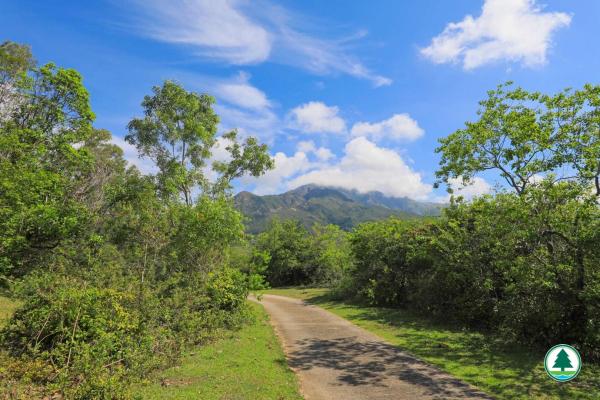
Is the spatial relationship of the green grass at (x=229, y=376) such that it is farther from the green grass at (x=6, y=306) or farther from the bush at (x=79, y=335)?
the green grass at (x=6, y=306)

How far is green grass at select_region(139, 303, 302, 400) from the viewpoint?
8086 mm

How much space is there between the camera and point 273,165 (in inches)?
1180

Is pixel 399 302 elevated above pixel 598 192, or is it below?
below

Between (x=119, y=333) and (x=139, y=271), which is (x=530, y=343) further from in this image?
(x=139, y=271)

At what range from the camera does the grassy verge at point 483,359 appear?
28.2 feet

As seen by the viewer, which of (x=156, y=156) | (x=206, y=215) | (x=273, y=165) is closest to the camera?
(x=206, y=215)

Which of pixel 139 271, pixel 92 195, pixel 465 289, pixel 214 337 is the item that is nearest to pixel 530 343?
pixel 465 289

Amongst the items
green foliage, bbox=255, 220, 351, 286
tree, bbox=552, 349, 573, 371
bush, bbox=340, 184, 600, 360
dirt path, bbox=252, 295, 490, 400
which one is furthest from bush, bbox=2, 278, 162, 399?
green foliage, bbox=255, 220, 351, 286

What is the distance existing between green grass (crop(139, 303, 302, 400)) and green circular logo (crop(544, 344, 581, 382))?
5023mm

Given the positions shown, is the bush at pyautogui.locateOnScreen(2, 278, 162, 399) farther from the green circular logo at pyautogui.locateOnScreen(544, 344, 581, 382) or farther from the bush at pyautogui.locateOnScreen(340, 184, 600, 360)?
the bush at pyautogui.locateOnScreen(340, 184, 600, 360)

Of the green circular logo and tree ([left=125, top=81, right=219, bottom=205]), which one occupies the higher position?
tree ([left=125, top=81, right=219, bottom=205])

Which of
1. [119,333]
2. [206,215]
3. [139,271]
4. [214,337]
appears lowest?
[214,337]

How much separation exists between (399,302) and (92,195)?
2334cm

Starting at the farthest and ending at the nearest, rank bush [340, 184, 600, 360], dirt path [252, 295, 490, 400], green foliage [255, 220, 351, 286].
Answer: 1. green foliage [255, 220, 351, 286]
2. bush [340, 184, 600, 360]
3. dirt path [252, 295, 490, 400]
